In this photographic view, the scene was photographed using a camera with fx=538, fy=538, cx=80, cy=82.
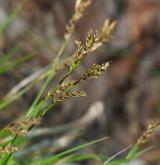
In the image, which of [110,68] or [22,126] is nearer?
[22,126]

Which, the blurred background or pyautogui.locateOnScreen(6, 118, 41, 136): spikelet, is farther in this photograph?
the blurred background

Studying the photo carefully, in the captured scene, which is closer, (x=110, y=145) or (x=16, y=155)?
(x=16, y=155)

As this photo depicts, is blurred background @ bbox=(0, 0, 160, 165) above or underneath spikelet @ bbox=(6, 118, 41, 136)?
above

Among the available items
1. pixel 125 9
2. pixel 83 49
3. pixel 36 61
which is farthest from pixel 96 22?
pixel 83 49

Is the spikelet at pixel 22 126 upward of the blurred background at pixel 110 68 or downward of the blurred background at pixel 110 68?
downward

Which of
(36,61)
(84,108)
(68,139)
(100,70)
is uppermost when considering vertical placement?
(36,61)

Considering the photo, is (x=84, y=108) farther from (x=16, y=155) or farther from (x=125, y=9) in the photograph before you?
(x=16, y=155)

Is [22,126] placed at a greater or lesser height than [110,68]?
lesser

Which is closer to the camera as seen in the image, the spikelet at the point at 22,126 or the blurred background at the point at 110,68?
the spikelet at the point at 22,126
